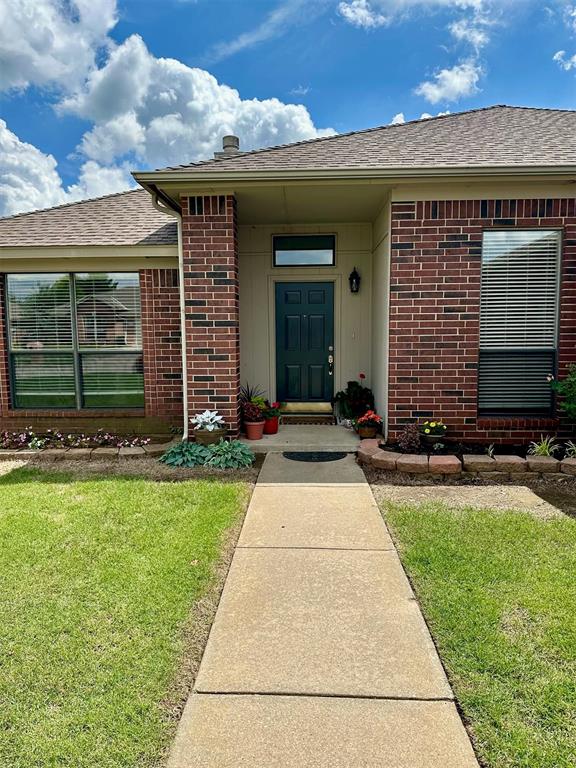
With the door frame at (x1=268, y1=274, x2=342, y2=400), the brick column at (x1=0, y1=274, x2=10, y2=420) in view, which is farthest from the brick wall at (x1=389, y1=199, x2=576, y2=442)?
the brick column at (x1=0, y1=274, x2=10, y2=420)

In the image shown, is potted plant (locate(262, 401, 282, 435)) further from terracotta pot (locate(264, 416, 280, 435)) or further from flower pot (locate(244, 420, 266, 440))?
flower pot (locate(244, 420, 266, 440))

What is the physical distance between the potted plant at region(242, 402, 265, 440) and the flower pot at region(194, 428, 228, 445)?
0.53m

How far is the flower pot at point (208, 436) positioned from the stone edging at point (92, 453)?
47 centimetres

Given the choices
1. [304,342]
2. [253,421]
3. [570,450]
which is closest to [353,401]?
[304,342]

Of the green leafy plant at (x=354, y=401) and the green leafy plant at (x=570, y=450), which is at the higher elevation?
the green leafy plant at (x=354, y=401)

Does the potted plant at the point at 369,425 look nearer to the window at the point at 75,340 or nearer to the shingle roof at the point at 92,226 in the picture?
the window at the point at 75,340

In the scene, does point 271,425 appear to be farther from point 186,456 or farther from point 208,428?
point 186,456

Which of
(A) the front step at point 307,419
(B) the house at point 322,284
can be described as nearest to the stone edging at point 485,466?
(B) the house at point 322,284

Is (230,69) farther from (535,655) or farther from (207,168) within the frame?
(535,655)

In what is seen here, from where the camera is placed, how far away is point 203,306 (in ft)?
18.3

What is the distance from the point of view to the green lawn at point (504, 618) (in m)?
1.72

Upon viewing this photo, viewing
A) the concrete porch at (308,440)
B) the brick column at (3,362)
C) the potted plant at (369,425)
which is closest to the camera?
the concrete porch at (308,440)

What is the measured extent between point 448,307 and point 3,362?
19.6ft

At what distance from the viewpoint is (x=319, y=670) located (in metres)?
2.07
